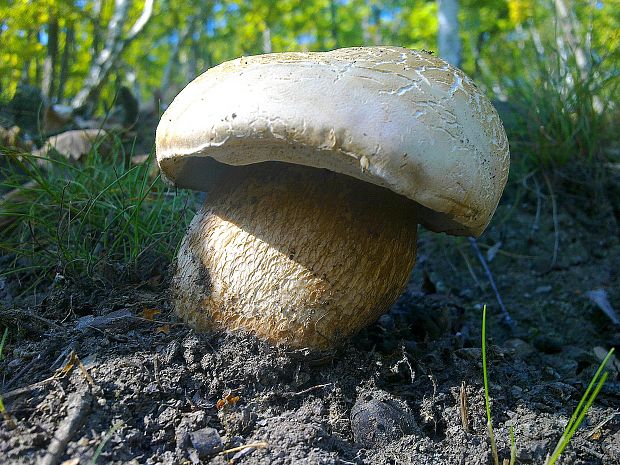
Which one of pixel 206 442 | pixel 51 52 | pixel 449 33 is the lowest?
A: pixel 206 442

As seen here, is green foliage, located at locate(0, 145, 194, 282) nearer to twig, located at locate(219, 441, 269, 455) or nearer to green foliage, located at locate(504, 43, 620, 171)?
twig, located at locate(219, 441, 269, 455)

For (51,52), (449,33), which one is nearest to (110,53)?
(51,52)

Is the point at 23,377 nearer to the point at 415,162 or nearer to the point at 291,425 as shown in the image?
the point at 291,425

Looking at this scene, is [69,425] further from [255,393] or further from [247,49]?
[247,49]

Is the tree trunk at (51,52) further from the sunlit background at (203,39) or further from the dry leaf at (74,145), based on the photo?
the dry leaf at (74,145)

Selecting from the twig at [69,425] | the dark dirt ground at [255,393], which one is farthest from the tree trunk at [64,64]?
the twig at [69,425]

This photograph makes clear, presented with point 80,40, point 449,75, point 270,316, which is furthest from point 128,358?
point 80,40
